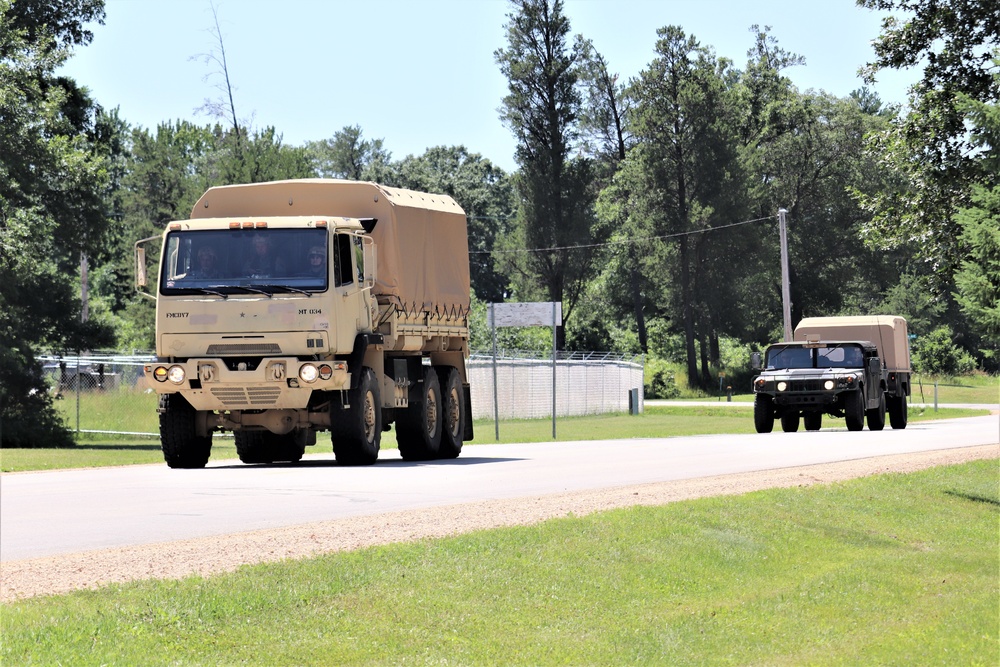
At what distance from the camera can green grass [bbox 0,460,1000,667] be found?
334 inches

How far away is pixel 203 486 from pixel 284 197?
5652 mm

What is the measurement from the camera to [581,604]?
410 inches

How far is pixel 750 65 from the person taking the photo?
100 m

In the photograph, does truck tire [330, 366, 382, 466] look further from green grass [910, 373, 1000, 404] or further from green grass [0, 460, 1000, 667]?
green grass [910, 373, 1000, 404]

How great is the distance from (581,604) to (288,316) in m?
9.74

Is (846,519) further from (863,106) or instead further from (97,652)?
(863,106)

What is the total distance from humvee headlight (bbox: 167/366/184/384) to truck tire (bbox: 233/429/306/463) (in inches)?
152

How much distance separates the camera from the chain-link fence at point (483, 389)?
4184 centimetres

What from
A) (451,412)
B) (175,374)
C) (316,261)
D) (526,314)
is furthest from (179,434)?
(526,314)

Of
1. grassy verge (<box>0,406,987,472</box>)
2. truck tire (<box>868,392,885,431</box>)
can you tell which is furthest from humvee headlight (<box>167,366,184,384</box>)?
truck tire (<box>868,392,885,431</box>)

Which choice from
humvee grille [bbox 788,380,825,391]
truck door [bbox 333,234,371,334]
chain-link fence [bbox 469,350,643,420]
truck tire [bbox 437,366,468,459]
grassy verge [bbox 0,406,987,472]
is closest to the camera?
truck door [bbox 333,234,371,334]

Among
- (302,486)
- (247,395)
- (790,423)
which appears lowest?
(302,486)

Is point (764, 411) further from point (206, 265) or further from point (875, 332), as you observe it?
point (206, 265)

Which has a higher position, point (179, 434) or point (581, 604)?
point (179, 434)
